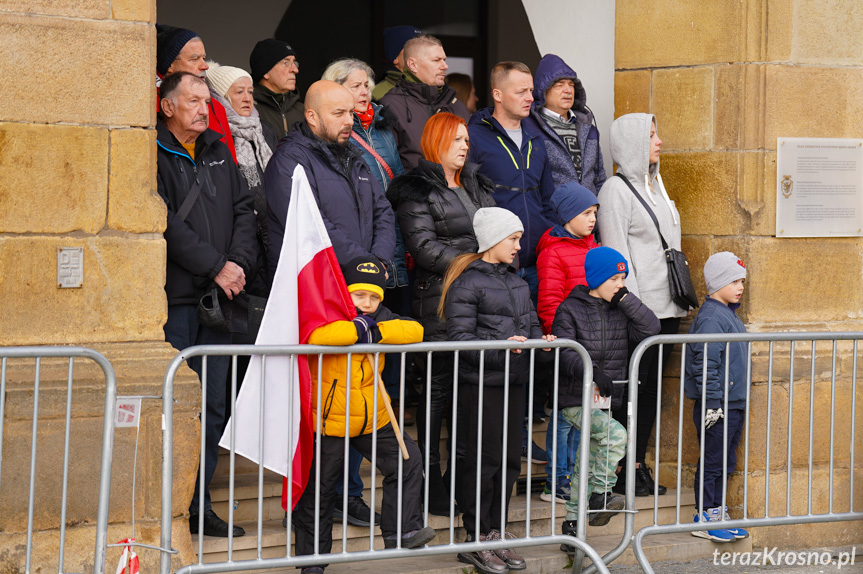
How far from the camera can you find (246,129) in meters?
6.42

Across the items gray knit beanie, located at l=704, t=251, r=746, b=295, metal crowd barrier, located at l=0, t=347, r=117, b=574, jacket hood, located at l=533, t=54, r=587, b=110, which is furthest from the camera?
jacket hood, located at l=533, t=54, r=587, b=110

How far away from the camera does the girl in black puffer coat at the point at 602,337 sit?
6.01m

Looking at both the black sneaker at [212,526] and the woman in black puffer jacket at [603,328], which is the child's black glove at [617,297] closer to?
the woman in black puffer jacket at [603,328]

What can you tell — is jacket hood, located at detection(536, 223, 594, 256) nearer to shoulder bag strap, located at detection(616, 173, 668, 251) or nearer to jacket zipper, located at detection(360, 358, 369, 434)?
shoulder bag strap, located at detection(616, 173, 668, 251)

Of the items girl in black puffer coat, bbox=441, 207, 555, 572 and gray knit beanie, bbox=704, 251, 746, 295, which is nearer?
girl in black puffer coat, bbox=441, 207, 555, 572

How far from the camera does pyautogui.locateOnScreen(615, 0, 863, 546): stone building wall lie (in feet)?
22.6

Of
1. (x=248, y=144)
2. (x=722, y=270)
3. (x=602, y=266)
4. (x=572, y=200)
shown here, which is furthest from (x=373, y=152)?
(x=722, y=270)

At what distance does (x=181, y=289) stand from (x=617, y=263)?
2117 millimetres

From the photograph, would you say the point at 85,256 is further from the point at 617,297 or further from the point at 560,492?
the point at 560,492

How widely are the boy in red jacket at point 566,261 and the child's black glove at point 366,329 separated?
4.73 ft

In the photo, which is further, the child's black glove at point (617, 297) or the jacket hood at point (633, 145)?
the jacket hood at point (633, 145)

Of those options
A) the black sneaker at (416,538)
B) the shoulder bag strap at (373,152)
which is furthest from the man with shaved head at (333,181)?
the black sneaker at (416,538)

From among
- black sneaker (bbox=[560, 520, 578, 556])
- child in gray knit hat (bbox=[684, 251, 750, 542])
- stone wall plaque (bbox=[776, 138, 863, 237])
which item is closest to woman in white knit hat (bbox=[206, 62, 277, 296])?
black sneaker (bbox=[560, 520, 578, 556])

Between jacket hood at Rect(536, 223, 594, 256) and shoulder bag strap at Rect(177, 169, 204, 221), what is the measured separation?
1.94 meters
